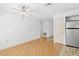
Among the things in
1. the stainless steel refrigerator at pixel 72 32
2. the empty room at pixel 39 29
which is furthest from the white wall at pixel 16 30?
the stainless steel refrigerator at pixel 72 32

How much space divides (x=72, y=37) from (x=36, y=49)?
53cm

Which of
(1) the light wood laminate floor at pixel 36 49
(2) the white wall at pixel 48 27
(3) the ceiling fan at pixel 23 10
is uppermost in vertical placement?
(3) the ceiling fan at pixel 23 10

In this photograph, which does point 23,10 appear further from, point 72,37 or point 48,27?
point 72,37

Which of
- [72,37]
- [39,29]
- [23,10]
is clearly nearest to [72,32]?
[72,37]

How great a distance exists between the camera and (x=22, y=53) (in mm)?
1613

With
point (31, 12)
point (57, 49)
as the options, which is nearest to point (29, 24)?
point (31, 12)

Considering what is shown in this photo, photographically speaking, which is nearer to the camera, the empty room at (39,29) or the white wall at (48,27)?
the empty room at (39,29)

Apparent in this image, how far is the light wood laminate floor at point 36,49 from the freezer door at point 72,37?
5.2 inches

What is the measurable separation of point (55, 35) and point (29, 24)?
41 cm

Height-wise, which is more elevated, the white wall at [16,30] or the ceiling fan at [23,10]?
the ceiling fan at [23,10]

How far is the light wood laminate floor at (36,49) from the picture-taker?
1605mm

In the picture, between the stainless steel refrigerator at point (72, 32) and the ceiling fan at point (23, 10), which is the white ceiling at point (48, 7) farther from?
the stainless steel refrigerator at point (72, 32)

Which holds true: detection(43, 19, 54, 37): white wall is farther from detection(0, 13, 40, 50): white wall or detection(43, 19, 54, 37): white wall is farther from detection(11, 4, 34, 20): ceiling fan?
detection(11, 4, 34, 20): ceiling fan

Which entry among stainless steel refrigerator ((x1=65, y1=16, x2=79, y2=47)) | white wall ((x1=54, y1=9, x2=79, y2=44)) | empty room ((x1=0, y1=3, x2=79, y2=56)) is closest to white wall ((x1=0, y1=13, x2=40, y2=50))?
empty room ((x1=0, y1=3, x2=79, y2=56))
